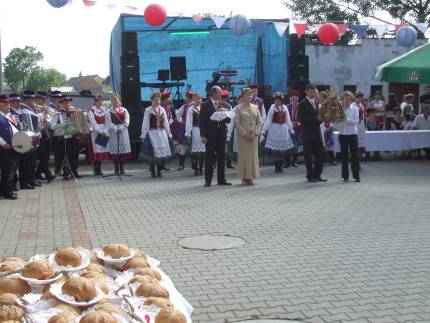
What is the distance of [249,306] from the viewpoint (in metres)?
5.05

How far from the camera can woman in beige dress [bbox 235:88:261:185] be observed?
12.1m

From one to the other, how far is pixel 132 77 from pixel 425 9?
32547 millimetres

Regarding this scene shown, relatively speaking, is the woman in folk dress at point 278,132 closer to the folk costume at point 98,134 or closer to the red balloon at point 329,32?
the red balloon at point 329,32

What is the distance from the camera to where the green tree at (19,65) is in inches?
3135

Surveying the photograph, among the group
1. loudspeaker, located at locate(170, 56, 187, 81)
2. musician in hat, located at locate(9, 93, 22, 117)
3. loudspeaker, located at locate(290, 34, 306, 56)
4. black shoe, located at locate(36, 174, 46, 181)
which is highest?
loudspeaker, located at locate(290, 34, 306, 56)

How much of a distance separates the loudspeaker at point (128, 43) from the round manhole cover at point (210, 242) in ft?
34.6

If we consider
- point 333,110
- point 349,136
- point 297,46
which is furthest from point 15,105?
point 297,46

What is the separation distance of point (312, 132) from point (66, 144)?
5715mm

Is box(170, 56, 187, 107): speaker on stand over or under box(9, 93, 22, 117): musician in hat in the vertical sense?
over

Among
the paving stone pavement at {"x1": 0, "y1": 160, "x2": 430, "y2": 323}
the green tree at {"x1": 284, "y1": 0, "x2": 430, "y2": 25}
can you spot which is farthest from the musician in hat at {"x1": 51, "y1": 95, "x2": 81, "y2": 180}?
the green tree at {"x1": 284, "y1": 0, "x2": 430, "y2": 25}

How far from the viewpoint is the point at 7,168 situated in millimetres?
10945

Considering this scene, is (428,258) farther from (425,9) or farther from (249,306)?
(425,9)

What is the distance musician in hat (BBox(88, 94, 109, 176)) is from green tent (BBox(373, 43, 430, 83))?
7.61m

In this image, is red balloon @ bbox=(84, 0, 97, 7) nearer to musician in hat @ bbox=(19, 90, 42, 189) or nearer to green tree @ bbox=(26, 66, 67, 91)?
musician in hat @ bbox=(19, 90, 42, 189)
